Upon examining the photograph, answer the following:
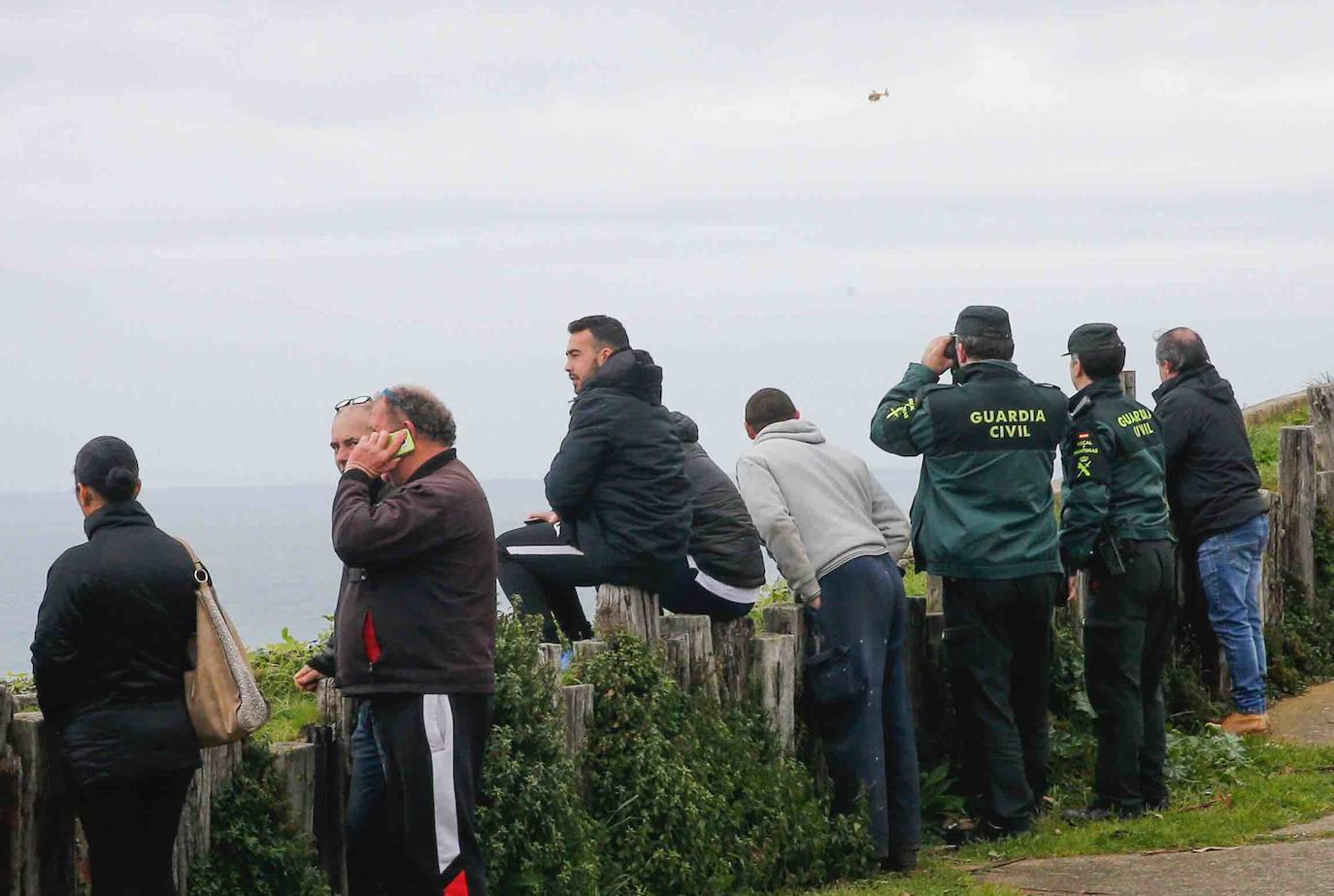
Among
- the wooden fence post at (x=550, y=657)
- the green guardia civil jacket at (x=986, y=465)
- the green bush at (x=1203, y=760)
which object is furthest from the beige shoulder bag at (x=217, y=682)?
the green bush at (x=1203, y=760)

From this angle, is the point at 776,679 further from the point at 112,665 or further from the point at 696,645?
the point at 112,665

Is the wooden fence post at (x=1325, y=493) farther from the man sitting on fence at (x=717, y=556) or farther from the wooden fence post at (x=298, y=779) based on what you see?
the wooden fence post at (x=298, y=779)

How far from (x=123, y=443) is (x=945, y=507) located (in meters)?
4.06

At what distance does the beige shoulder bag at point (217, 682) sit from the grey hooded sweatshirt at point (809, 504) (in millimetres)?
3020

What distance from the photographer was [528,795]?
6672 millimetres

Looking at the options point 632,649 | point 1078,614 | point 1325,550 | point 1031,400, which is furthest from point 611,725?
point 1325,550

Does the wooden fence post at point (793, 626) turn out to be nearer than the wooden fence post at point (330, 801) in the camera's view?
No

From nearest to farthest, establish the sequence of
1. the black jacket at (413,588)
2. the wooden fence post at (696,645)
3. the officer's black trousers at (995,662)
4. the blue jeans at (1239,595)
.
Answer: the black jacket at (413,588) < the wooden fence post at (696,645) < the officer's black trousers at (995,662) < the blue jeans at (1239,595)

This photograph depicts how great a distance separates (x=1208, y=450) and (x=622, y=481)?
13.8ft

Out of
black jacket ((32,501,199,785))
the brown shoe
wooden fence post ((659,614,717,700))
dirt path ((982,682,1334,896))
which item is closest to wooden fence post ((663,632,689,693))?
wooden fence post ((659,614,717,700))

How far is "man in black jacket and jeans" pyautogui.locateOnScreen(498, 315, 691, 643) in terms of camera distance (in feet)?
Answer: 26.2

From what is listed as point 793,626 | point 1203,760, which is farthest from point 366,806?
point 1203,760

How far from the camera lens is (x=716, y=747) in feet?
25.6

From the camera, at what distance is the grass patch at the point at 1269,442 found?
15.7 meters
